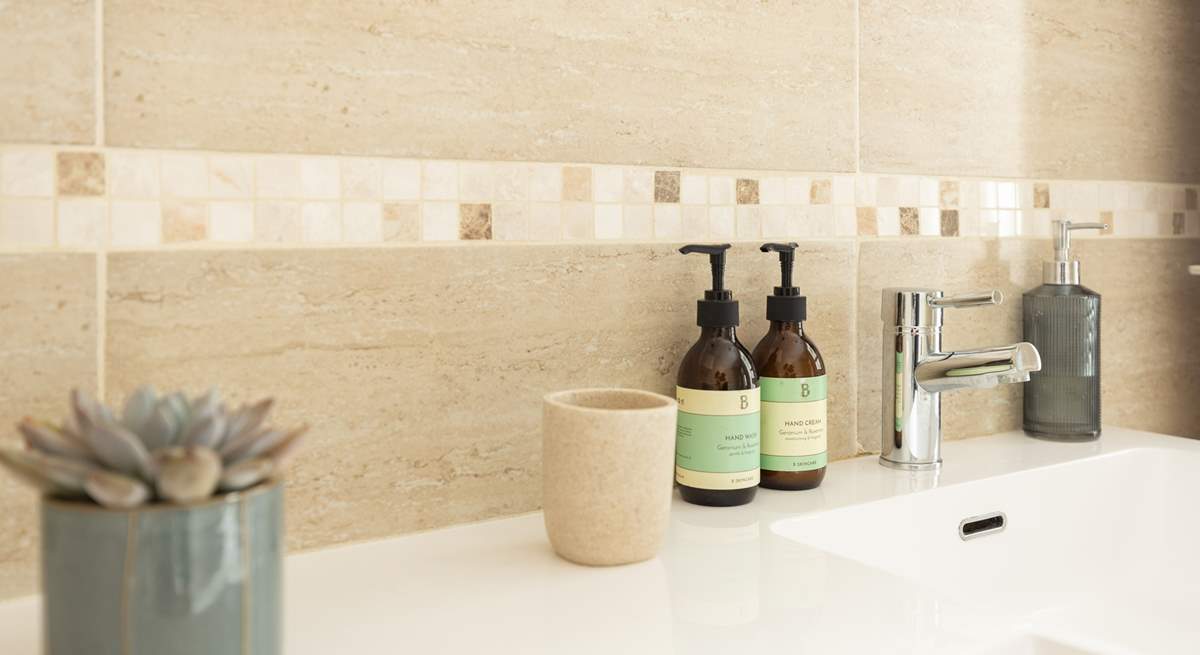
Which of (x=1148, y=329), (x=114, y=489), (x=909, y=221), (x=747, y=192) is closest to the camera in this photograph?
(x=114, y=489)

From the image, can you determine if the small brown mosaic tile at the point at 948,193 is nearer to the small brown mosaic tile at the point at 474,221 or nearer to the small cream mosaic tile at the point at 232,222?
the small brown mosaic tile at the point at 474,221

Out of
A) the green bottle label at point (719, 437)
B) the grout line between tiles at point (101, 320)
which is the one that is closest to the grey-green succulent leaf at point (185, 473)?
the grout line between tiles at point (101, 320)

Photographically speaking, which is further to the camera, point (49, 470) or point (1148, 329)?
point (1148, 329)

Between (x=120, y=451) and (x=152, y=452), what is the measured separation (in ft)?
0.09

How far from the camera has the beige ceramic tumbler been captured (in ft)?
2.23

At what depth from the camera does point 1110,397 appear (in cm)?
129

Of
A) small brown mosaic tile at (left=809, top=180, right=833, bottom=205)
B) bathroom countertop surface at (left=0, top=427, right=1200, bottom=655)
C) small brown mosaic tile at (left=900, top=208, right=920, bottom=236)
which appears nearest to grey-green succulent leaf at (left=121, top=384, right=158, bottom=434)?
bathroom countertop surface at (left=0, top=427, right=1200, bottom=655)

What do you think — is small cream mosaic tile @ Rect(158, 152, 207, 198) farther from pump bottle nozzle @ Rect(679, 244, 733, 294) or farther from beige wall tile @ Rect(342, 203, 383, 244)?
pump bottle nozzle @ Rect(679, 244, 733, 294)

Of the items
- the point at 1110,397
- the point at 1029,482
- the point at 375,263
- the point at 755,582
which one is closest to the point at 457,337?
the point at 375,263

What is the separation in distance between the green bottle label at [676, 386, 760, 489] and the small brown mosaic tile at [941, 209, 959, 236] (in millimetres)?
413

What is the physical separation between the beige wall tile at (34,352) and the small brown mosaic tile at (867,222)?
0.75 meters

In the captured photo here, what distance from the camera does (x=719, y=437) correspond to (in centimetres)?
84

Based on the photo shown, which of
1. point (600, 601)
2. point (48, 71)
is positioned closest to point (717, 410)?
point (600, 601)

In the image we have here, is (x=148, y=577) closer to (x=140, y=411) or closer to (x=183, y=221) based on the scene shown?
(x=140, y=411)
